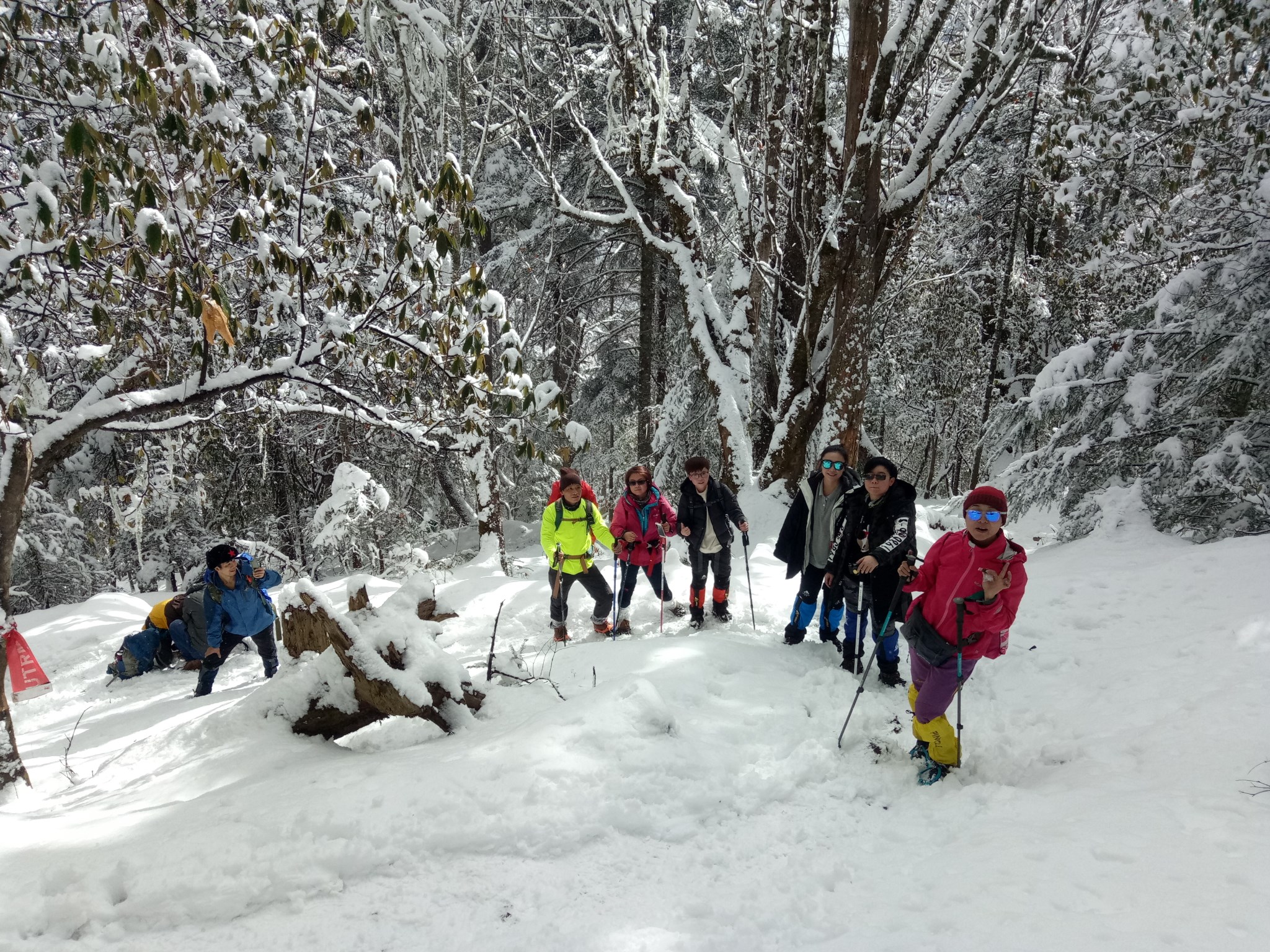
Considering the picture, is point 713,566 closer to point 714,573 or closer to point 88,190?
point 714,573

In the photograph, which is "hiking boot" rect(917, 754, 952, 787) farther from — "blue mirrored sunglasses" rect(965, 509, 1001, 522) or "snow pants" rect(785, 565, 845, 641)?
"snow pants" rect(785, 565, 845, 641)

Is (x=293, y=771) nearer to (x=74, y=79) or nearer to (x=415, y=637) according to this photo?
(x=415, y=637)

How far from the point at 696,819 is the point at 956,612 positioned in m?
1.87

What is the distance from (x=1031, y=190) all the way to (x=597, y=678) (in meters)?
14.8

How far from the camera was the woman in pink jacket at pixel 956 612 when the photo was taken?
3691 mm

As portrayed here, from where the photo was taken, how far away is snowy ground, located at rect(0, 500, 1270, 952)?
2510 mm

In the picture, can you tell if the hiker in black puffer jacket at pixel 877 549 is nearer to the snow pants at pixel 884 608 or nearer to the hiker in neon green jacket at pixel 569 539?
the snow pants at pixel 884 608

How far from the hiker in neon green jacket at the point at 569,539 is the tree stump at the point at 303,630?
260 centimetres

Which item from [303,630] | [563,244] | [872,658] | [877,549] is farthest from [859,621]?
[563,244]

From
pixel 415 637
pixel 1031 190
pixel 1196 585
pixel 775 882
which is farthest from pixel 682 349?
pixel 775 882

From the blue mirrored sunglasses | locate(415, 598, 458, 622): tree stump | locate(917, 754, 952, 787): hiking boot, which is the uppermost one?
the blue mirrored sunglasses

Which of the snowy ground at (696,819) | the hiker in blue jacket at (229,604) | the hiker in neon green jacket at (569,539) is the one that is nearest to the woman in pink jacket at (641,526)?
the hiker in neon green jacket at (569,539)

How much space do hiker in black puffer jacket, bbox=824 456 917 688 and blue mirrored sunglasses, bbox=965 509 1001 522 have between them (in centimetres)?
116

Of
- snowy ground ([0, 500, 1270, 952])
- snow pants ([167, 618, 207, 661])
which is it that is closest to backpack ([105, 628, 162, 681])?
snow pants ([167, 618, 207, 661])
